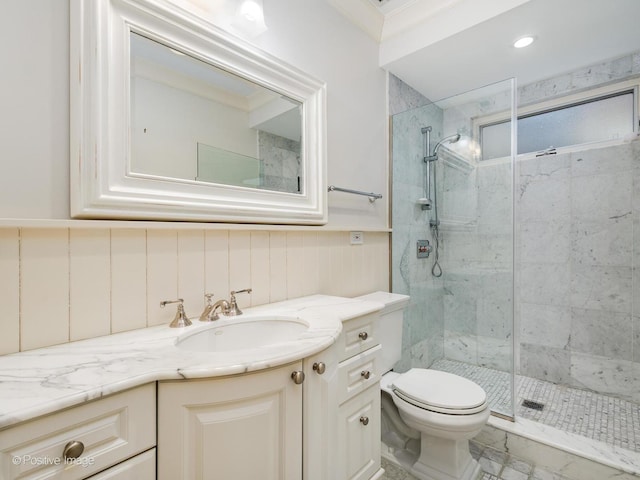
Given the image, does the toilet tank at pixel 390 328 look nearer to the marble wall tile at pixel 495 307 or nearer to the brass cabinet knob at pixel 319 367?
the marble wall tile at pixel 495 307

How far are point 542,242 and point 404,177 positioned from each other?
117 centimetres

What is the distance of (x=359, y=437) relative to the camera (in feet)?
3.84

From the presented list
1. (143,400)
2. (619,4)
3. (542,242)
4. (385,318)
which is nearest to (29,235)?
(143,400)

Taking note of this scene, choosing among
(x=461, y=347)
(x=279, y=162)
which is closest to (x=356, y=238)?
(x=279, y=162)

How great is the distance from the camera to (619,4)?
4.97 feet

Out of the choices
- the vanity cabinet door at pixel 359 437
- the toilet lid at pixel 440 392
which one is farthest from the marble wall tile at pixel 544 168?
the vanity cabinet door at pixel 359 437

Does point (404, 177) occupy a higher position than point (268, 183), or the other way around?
point (404, 177)

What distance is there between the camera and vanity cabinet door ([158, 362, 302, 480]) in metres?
0.66

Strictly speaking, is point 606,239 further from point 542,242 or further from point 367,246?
point 367,246

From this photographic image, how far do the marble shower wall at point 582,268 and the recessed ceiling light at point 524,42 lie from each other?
2.86ft

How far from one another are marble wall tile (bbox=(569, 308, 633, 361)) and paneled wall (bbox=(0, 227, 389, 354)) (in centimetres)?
204

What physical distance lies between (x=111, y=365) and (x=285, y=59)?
55.3 inches

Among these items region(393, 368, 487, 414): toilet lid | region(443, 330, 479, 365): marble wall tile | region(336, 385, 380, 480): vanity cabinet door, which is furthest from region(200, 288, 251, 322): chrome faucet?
region(443, 330, 479, 365): marble wall tile

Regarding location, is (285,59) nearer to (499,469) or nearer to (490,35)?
(490,35)
